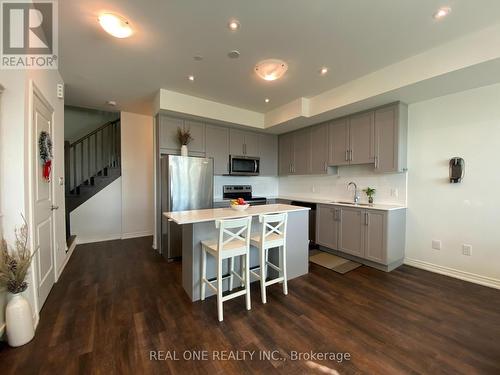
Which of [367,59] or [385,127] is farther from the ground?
[367,59]

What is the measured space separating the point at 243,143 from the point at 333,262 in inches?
114

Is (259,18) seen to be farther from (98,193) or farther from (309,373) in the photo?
(98,193)

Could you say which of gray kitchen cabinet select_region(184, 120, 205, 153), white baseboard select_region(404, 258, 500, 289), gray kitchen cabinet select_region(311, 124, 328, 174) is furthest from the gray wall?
white baseboard select_region(404, 258, 500, 289)

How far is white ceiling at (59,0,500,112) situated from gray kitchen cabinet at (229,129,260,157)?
136 centimetres

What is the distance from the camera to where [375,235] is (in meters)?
3.27

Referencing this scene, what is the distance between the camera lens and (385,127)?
338 centimetres

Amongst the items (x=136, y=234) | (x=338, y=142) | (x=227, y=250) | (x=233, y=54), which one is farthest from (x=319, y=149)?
(x=136, y=234)

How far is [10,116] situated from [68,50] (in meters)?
1.13

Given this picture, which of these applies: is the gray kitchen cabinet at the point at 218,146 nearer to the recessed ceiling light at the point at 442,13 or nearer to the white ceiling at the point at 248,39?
the white ceiling at the point at 248,39

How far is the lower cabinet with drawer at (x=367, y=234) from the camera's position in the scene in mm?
3182

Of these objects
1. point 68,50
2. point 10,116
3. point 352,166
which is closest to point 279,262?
point 352,166

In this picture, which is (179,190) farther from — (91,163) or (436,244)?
(436,244)

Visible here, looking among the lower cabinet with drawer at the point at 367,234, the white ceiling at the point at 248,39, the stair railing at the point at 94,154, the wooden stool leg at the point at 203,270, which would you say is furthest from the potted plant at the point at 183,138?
the lower cabinet with drawer at the point at 367,234

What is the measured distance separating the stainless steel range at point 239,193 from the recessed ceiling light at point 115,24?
3.38 metres
